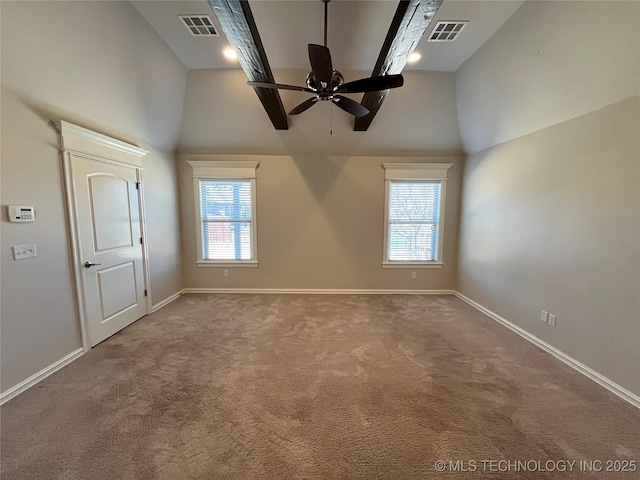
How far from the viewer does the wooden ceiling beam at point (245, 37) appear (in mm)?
1943

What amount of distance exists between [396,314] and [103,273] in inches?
154

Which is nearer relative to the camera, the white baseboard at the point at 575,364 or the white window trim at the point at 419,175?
the white baseboard at the point at 575,364

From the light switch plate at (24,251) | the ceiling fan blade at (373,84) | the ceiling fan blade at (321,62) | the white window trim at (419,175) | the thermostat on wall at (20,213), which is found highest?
the ceiling fan blade at (321,62)

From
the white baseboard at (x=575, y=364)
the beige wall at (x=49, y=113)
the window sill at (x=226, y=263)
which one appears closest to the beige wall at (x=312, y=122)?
the beige wall at (x=49, y=113)

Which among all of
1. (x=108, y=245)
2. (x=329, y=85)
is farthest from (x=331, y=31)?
(x=108, y=245)

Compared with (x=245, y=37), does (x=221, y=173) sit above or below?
below

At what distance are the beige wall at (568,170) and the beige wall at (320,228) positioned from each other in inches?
50.8

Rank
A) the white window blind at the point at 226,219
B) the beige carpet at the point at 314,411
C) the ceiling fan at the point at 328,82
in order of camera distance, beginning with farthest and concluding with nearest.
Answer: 1. the white window blind at the point at 226,219
2. the ceiling fan at the point at 328,82
3. the beige carpet at the point at 314,411

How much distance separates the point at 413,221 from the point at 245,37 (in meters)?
3.75

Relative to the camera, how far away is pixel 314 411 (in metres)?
1.87

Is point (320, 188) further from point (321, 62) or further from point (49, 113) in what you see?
point (49, 113)

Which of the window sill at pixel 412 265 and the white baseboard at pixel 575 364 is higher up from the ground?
the window sill at pixel 412 265

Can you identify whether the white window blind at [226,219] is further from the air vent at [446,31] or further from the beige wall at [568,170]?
the beige wall at [568,170]

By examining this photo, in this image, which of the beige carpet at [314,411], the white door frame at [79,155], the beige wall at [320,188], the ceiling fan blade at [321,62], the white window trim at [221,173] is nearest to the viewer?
the beige carpet at [314,411]
